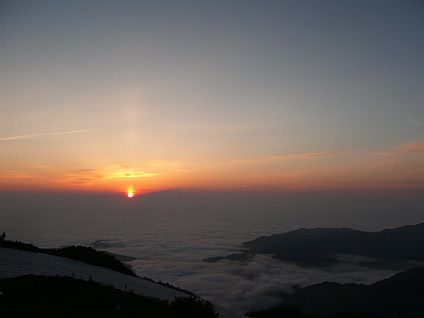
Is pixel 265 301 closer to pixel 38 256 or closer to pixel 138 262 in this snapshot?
pixel 138 262

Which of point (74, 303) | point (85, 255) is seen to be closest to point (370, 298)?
point (85, 255)

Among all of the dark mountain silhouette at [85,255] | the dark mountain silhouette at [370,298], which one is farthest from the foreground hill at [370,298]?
the dark mountain silhouette at [85,255]

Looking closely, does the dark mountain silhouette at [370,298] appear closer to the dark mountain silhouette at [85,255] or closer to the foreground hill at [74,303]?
the dark mountain silhouette at [85,255]

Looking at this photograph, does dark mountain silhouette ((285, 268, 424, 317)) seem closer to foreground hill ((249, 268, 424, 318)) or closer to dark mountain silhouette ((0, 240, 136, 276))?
foreground hill ((249, 268, 424, 318))

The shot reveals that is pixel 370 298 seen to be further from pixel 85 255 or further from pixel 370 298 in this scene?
pixel 85 255

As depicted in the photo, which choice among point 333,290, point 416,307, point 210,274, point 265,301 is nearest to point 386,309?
point 416,307

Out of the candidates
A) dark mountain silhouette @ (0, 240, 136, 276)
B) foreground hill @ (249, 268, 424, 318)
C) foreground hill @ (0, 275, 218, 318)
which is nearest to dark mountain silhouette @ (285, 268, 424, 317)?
foreground hill @ (249, 268, 424, 318)
